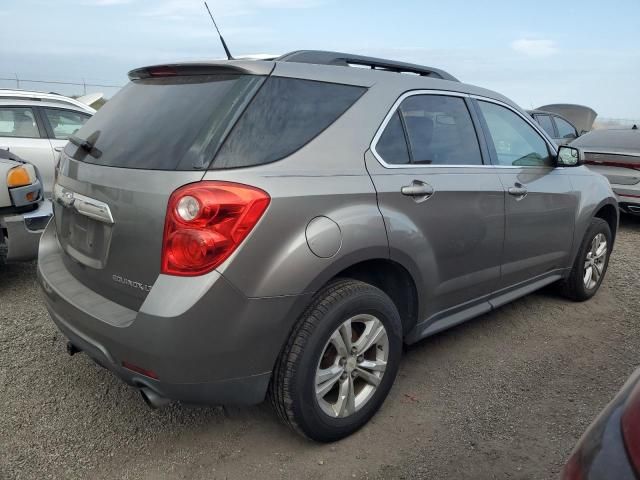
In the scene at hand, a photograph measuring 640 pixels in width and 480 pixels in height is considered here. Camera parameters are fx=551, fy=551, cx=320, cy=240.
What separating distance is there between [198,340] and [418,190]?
4.27 ft

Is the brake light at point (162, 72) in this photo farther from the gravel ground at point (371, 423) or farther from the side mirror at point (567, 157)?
the side mirror at point (567, 157)

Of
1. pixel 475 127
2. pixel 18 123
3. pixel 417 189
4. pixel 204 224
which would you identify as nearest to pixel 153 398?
pixel 204 224

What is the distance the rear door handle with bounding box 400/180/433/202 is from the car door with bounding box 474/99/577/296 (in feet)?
2.65

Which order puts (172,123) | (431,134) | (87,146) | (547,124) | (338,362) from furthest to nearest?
1. (547,124)
2. (431,134)
3. (87,146)
4. (338,362)
5. (172,123)

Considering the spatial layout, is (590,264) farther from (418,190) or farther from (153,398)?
(153,398)

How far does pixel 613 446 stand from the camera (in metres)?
1.11

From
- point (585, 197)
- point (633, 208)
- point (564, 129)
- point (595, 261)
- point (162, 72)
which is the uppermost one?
point (162, 72)

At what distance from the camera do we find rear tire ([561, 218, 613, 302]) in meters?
4.32

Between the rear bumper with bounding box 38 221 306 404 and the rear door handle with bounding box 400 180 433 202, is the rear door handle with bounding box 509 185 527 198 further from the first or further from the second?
the rear bumper with bounding box 38 221 306 404

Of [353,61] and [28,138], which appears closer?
[353,61]

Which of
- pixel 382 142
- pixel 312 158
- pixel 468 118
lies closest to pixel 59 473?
pixel 312 158

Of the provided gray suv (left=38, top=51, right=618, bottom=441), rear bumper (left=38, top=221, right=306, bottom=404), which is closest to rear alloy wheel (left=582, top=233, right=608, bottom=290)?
gray suv (left=38, top=51, right=618, bottom=441)

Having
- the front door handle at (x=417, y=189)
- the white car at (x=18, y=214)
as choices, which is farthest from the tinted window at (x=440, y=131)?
the white car at (x=18, y=214)

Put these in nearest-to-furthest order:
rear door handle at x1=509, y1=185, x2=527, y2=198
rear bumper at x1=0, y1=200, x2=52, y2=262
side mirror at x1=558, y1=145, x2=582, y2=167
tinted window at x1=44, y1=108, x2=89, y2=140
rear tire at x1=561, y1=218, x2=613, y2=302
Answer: rear door handle at x1=509, y1=185, x2=527, y2=198
side mirror at x1=558, y1=145, x2=582, y2=167
rear bumper at x1=0, y1=200, x2=52, y2=262
rear tire at x1=561, y1=218, x2=613, y2=302
tinted window at x1=44, y1=108, x2=89, y2=140
